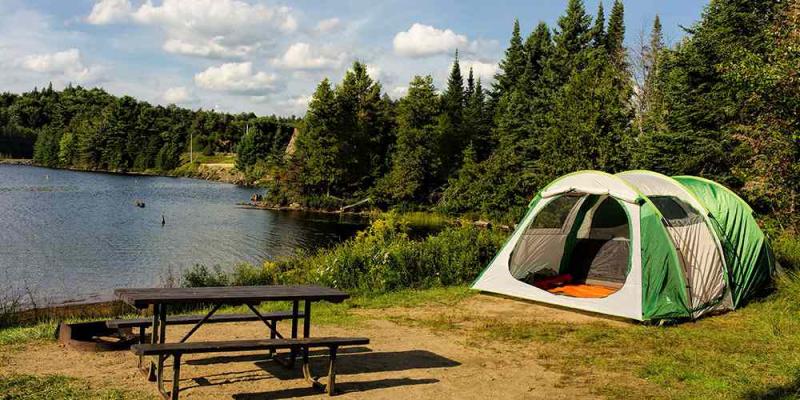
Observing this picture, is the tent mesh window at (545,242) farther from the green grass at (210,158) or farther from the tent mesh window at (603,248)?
the green grass at (210,158)

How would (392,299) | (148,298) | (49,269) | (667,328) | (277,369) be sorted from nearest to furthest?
1. (148,298)
2. (277,369)
3. (667,328)
4. (392,299)
5. (49,269)

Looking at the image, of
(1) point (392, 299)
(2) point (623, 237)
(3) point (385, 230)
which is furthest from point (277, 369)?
(3) point (385, 230)

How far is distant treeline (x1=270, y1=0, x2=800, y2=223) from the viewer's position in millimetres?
15391

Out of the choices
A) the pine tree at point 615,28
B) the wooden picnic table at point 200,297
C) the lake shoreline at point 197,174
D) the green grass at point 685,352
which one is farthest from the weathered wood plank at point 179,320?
the lake shoreline at point 197,174

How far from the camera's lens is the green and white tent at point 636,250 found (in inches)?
346

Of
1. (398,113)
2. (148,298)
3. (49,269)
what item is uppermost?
(398,113)

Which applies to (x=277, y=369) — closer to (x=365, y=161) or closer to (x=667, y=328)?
(x=667, y=328)

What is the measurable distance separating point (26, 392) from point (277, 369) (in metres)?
2.06

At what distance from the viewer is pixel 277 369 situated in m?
6.02

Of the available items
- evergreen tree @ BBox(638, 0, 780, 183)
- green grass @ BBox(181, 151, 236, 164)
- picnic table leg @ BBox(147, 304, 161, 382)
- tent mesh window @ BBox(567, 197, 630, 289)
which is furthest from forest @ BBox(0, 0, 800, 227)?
green grass @ BBox(181, 151, 236, 164)

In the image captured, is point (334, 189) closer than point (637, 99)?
No

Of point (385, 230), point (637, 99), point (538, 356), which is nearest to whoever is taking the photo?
point (538, 356)

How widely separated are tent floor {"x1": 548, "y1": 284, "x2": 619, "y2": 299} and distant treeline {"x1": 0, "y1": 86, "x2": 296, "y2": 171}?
6825cm

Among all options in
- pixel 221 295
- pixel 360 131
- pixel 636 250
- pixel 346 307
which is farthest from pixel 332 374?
pixel 360 131
